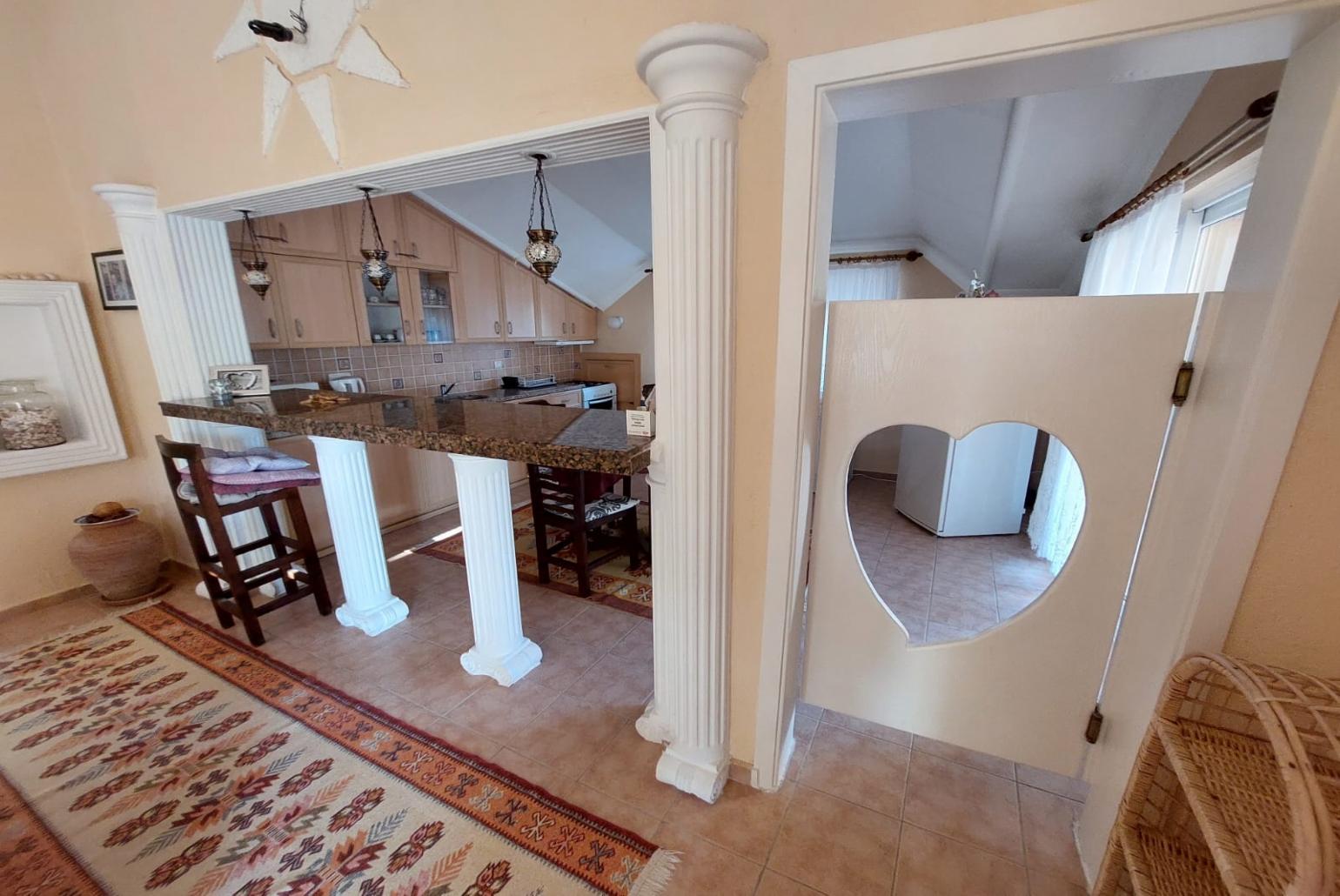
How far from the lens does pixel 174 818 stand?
4.69 ft

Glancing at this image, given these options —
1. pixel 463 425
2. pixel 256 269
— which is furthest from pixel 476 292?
pixel 463 425

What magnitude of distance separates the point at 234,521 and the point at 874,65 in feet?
10.5

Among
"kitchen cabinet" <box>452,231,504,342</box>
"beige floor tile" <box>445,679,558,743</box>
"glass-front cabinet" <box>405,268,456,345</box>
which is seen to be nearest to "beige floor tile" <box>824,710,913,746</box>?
"beige floor tile" <box>445,679,558,743</box>

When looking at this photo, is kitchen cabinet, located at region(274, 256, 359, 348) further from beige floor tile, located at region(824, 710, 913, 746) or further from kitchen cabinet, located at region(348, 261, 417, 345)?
beige floor tile, located at region(824, 710, 913, 746)

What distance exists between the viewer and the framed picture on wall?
2.39m

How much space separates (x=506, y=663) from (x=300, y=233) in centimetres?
285

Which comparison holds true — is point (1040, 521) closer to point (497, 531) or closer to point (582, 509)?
point (582, 509)

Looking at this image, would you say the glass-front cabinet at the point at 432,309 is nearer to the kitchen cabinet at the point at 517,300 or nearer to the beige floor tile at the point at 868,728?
the kitchen cabinet at the point at 517,300

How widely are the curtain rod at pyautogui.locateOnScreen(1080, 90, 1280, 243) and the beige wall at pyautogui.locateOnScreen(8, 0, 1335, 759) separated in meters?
0.93

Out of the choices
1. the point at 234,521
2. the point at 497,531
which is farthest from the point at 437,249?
the point at 497,531

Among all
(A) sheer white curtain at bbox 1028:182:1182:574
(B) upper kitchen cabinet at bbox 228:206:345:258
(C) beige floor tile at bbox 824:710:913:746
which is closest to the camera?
(C) beige floor tile at bbox 824:710:913:746

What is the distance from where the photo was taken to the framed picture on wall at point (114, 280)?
239cm

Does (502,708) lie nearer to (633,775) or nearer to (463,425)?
(633,775)

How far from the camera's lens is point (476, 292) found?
157 inches
